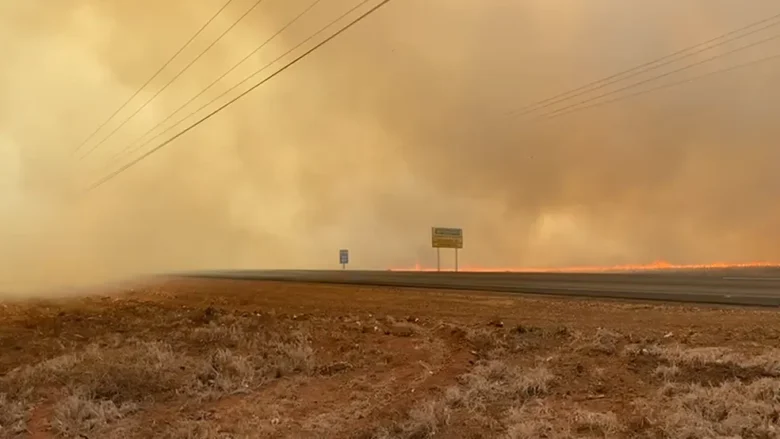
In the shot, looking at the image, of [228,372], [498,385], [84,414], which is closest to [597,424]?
[498,385]

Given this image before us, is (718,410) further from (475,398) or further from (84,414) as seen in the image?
(84,414)

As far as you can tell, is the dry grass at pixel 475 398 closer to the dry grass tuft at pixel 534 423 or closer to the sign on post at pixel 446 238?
the dry grass tuft at pixel 534 423

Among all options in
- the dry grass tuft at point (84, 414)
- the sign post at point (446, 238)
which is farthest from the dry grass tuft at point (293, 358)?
the sign post at point (446, 238)

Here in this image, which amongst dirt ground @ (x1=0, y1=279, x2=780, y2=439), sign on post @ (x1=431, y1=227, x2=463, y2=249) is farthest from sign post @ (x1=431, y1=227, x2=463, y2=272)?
dirt ground @ (x1=0, y1=279, x2=780, y2=439)

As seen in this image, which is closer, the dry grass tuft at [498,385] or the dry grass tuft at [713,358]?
the dry grass tuft at [498,385]

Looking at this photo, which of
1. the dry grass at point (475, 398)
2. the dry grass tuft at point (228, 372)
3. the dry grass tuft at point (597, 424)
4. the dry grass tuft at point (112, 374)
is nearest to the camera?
the dry grass tuft at point (597, 424)

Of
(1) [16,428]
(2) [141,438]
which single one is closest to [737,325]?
(2) [141,438]

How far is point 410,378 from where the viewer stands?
11445 millimetres

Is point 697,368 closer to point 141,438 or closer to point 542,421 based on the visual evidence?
point 542,421

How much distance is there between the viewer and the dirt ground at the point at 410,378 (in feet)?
28.8

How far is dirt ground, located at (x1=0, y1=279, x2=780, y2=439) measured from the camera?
8789 millimetres

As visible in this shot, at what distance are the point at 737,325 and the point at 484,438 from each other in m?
9.09

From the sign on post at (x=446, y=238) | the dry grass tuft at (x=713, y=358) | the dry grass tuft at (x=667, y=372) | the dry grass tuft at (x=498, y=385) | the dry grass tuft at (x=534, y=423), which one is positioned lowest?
the dry grass tuft at (x=534, y=423)

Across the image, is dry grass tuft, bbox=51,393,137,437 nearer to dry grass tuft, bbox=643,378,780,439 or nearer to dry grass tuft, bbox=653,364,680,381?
dry grass tuft, bbox=643,378,780,439
